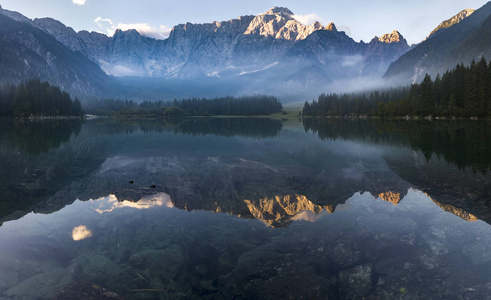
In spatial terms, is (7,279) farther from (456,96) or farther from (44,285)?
(456,96)

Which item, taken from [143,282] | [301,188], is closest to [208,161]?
[301,188]

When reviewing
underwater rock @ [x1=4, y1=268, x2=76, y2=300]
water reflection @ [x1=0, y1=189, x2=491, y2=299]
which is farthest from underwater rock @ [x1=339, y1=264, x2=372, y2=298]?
underwater rock @ [x1=4, y1=268, x2=76, y2=300]

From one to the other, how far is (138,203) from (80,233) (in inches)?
211

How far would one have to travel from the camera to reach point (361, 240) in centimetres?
1442

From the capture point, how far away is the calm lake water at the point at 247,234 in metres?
10.7

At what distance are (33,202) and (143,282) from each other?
1538 centimetres

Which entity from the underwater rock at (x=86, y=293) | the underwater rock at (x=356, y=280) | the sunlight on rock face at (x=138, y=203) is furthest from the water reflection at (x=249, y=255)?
the sunlight on rock face at (x=138, y=203)

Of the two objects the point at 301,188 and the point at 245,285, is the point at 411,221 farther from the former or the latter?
the point at 245,285

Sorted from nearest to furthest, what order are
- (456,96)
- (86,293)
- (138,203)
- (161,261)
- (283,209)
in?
(86,293)
(161,261)
(283,209)
(138,203)
(456,96)

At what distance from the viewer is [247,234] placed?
1513 cm

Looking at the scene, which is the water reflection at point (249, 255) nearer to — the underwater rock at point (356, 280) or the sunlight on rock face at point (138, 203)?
the underwater rock at point (356, 280)

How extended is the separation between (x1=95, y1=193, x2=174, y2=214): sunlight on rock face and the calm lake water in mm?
150

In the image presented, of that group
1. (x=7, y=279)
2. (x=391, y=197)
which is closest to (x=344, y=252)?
(x=391, y=197)

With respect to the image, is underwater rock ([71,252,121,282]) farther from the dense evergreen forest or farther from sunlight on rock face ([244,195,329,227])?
the dense evergreen forest
